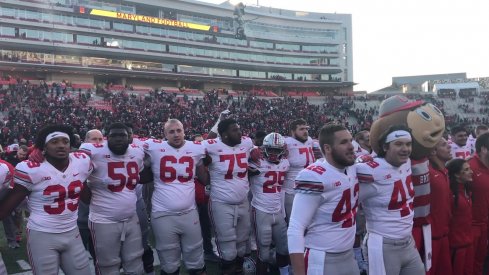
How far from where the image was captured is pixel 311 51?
6391 cm

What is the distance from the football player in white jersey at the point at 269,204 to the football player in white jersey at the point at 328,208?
2319mm

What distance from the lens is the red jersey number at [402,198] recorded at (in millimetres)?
3494

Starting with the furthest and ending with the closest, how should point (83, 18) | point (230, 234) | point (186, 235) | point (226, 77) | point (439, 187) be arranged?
point (226, 77), point (83, 18), point (230, 234), point (186, 235), point (439, 187)

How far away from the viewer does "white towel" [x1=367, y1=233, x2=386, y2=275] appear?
3441 millimetres

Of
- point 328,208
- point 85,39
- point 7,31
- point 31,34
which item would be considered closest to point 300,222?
point 328,208

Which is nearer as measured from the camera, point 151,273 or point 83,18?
point 151,273

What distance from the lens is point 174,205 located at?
4.96 meters

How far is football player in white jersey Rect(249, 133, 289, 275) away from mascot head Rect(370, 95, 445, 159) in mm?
2084

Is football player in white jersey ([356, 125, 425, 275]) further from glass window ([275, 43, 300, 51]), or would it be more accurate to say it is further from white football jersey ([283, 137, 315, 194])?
glass window ([275, 43, 300, 51])

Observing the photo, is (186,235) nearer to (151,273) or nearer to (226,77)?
(151,273)

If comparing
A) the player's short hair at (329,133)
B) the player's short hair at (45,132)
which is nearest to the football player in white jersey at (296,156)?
the player's short hair at (329,133)

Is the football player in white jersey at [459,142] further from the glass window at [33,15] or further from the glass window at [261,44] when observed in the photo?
the glass window at [261,44]

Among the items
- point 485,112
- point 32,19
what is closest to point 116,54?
point 32,19

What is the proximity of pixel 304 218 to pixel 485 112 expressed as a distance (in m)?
46.4
